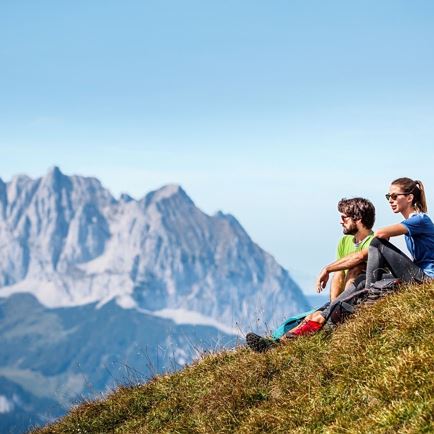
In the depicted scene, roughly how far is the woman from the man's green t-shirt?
0.84 m

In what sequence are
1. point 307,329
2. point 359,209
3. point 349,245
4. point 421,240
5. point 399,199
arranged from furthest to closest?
point 349,245
point 359,209
point 307,329
point 421,240
point 399,199

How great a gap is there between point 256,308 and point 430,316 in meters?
6.23

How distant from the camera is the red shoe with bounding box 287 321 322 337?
42.2 feet

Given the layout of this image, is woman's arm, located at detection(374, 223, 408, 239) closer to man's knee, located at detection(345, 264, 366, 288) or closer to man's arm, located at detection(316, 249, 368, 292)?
man's arm, located at detection(316, 249, 368, 292)

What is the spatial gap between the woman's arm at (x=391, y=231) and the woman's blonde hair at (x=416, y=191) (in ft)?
1.78

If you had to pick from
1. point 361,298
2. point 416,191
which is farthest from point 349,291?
point 416,191

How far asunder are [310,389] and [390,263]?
3.33 m

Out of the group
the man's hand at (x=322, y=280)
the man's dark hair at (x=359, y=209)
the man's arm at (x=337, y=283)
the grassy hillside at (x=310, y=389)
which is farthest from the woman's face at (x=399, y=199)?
the man's arm at (x=337, y=283)

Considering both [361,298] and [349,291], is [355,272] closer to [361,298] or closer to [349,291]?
[349,291]

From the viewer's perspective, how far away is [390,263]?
12.2 m

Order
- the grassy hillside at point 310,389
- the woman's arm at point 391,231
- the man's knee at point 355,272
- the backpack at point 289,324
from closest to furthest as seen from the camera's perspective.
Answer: the grassy hillside at point 310,389 → the woman's arm at point 391,231 → the man's knee at point 355,272 → the backpack at point 289,324

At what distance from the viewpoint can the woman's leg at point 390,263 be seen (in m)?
12.1

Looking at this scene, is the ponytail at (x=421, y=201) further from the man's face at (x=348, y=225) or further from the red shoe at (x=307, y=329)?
the red shoe at (x=307, y=329)

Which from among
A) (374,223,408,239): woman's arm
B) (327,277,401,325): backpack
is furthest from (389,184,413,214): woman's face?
(327,277,401,325): backpack
